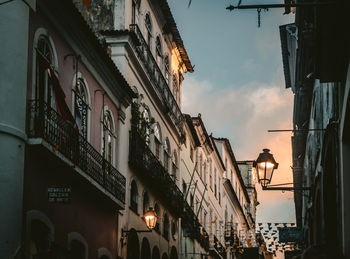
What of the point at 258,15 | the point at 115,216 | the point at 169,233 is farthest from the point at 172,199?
the point at 258,15

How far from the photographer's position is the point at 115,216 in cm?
2248

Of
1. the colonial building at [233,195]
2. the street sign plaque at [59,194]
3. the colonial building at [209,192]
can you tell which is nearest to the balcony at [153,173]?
the colonial building at [209,192]

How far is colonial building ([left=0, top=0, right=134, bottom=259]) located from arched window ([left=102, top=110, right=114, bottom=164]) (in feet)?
0.10

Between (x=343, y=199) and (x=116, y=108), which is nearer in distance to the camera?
(x=343, y=199)

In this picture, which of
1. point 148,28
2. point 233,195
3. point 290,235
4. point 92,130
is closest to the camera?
point 92,130

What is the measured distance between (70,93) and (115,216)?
17.1 feet

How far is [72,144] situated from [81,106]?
2.56m

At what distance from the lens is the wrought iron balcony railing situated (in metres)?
26.6

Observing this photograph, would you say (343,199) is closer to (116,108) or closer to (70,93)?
(70,93)

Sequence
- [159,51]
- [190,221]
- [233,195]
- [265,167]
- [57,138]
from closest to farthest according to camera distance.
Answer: [57,138]
[265,167]
[159,51]
[190,221]
[233,195]

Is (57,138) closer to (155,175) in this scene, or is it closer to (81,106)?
(81,106)

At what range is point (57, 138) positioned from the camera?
16.2m

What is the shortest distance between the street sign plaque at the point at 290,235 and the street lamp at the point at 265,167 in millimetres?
8907

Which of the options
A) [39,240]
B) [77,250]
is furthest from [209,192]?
[39,240]
